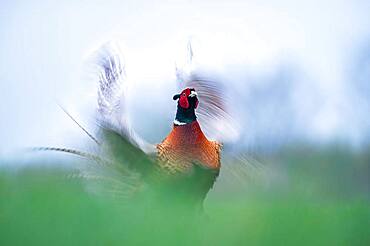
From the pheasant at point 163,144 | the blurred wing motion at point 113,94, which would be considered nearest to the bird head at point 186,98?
the pheasant at point 163,144

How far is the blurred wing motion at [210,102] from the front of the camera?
2.18m

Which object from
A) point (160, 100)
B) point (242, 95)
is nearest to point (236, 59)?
point (242, 95)

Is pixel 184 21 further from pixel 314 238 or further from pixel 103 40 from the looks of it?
pixel 314 238

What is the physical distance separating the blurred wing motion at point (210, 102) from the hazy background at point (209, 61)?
0.08 ft

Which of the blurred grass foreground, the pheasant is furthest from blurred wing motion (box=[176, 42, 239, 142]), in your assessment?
the blurred grass foreground

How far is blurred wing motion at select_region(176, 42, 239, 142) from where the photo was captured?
7.14 feet

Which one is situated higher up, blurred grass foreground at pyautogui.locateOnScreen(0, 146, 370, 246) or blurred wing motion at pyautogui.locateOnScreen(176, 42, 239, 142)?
blurred wing motion at pyautogui.locateOnScreen(176, 42, 239, 142)

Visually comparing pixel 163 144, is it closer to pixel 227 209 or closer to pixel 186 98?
→ pixel 186 98

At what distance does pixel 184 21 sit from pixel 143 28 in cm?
13

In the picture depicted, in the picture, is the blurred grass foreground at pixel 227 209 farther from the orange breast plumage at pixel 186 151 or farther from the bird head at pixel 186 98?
the bird head at pixel 186 98

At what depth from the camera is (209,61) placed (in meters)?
2.19

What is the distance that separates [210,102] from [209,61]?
13 cm

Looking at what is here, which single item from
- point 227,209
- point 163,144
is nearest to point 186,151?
point 163,144

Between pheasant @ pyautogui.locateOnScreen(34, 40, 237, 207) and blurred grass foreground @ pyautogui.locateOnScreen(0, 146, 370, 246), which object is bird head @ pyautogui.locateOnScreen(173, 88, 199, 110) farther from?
blurred grass foreground @ pyautogui.locateOnScreen(0, 146, 370, 246)
